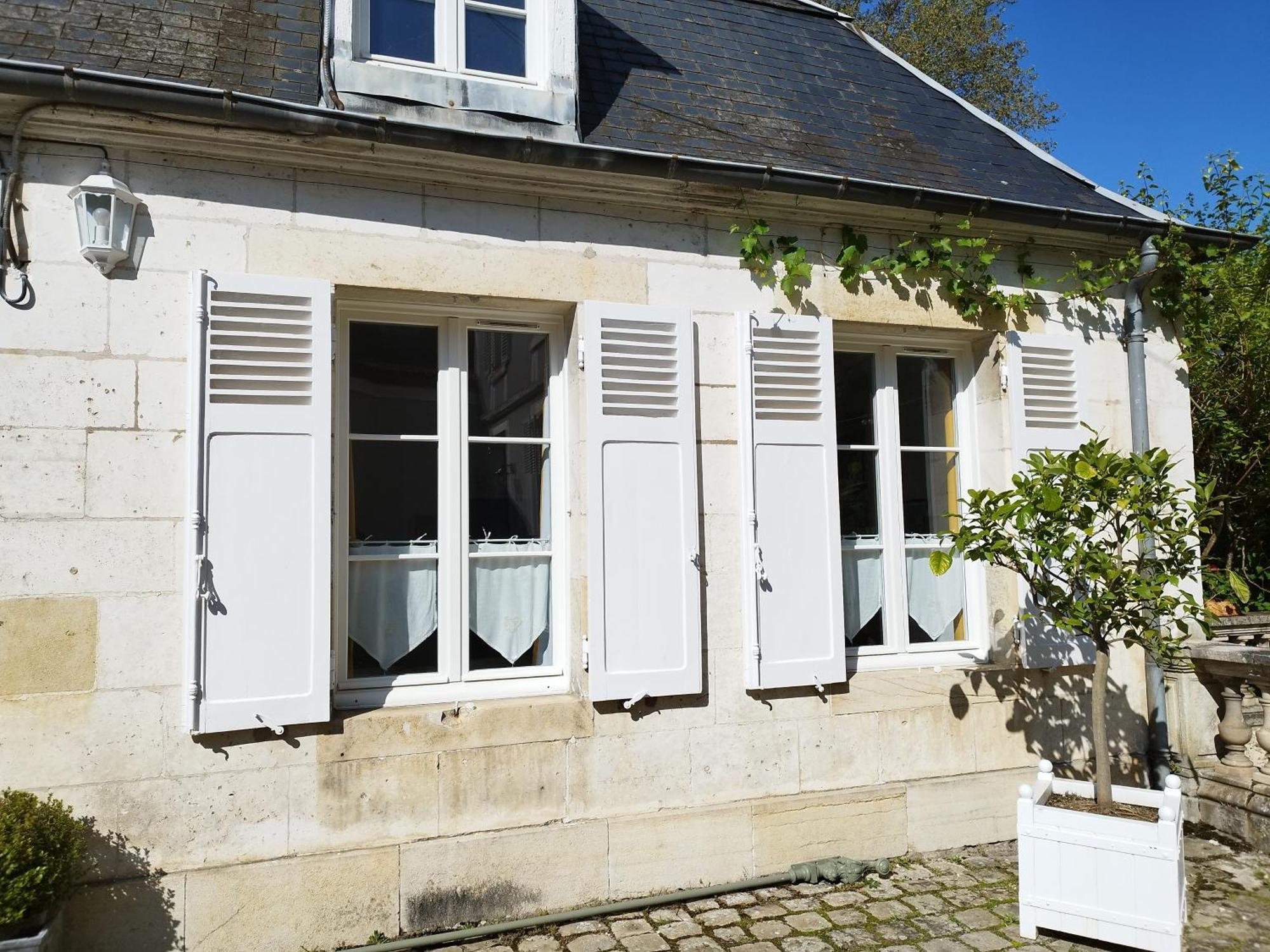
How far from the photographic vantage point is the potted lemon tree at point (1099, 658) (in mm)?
3352

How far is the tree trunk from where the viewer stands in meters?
3.59

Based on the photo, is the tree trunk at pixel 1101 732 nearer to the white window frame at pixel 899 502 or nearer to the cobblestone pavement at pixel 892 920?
the cobblestone pavement at pixel 892 920

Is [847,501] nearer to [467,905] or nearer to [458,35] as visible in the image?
[467,905]

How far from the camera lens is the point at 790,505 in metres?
4.19

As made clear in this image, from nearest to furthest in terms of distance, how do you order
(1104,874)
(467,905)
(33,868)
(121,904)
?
1. (33,868)
2. (121,904)
3. (1104,874)
4. (467,905)

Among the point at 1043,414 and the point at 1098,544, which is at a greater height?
the point at 1043,414

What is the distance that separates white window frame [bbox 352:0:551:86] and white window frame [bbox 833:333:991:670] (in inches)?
77.4

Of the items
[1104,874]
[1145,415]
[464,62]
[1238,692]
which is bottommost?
[1104,874]

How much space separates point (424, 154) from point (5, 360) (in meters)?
1.71

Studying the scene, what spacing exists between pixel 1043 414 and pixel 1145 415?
0.58m

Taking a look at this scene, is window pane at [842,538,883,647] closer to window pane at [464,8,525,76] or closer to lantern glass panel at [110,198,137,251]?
window pane at [464,8,525,76]

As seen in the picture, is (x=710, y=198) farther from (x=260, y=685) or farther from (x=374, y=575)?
(x=260, y=685)

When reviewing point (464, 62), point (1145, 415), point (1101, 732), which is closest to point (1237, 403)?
point (1145, 415)

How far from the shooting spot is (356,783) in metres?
3.47
